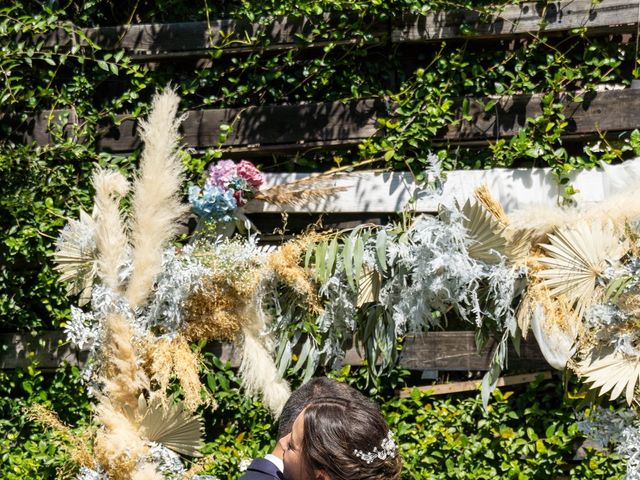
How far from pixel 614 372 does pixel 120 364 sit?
1.45m

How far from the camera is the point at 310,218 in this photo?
3.62 meters

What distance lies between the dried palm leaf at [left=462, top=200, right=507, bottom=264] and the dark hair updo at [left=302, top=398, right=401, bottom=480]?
893 mm

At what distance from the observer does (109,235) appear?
2668 mm

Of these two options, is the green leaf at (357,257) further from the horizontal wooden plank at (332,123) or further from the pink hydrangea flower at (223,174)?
the horizontal wooden plank at (332,123)

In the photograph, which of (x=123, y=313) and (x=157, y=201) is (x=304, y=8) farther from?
(x=123, y=313)

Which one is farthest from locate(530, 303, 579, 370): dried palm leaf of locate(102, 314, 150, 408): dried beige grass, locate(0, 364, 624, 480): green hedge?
locate(102, 314, 150, 408): dried beige grass

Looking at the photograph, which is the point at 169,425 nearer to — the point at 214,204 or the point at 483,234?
the point at 214,204

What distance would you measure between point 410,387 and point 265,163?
3.66ft

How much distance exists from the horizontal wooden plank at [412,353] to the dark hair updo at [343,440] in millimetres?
1454

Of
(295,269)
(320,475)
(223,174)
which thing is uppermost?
(223,174)

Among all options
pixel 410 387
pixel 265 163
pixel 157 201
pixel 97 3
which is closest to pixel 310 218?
pixel 265 163

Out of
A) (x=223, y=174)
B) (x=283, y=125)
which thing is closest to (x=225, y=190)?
(x=223, y=174)

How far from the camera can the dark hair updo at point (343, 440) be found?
1744 mm

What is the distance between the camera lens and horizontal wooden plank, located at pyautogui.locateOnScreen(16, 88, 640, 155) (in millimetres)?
3373
